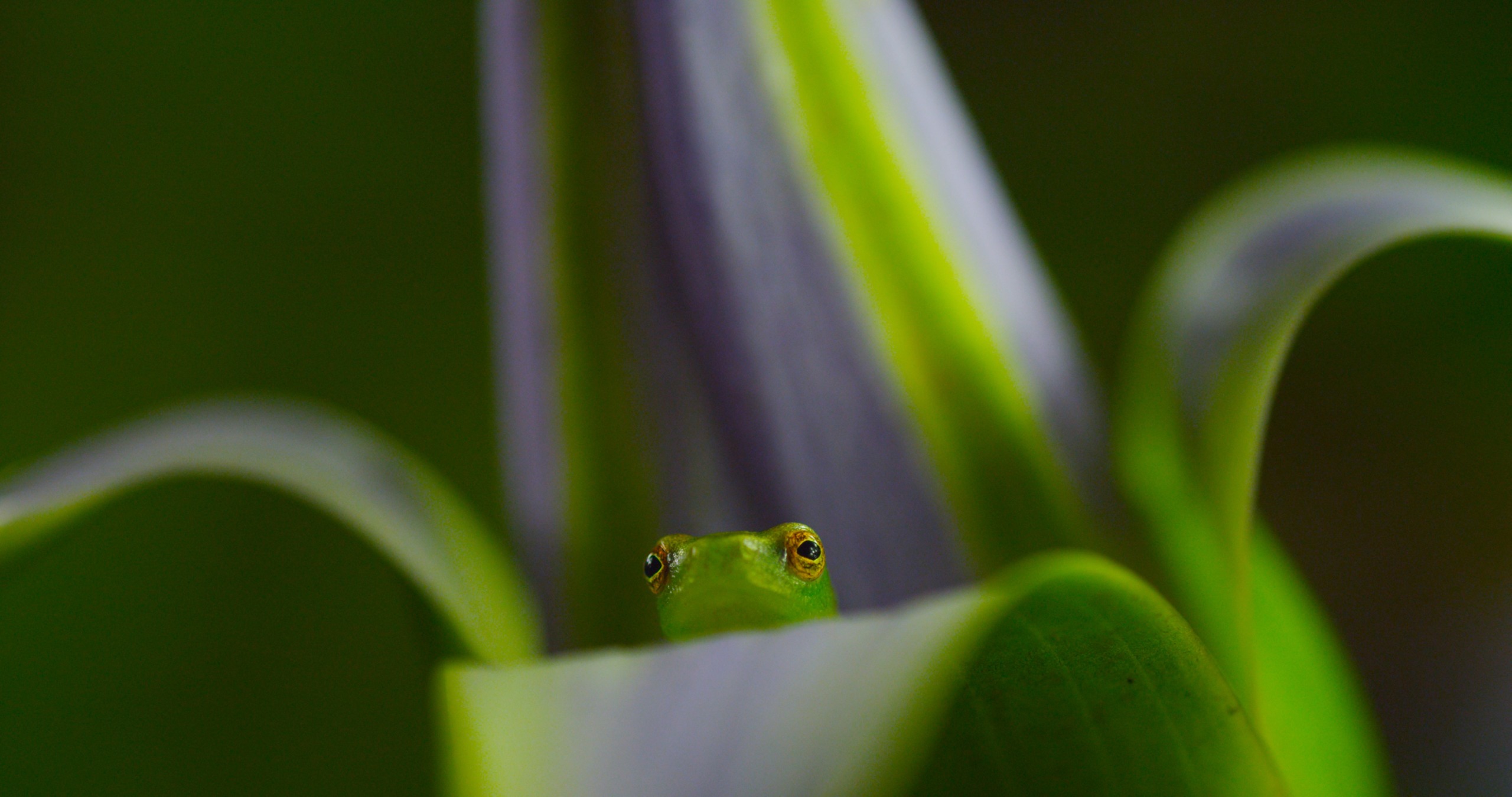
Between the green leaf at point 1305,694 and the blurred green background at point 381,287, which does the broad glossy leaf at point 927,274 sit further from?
the blurred green background at point 381,287

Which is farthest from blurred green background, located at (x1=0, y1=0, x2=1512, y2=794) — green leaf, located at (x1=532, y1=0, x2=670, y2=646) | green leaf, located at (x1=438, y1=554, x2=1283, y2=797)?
green leaf, located at (x1=438, y1=554, x2=1283, y2=797)

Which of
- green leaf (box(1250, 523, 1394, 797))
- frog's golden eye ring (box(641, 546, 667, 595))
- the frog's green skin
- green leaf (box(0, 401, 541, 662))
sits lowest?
green leaf (box(1250, 523, 1394, 797))

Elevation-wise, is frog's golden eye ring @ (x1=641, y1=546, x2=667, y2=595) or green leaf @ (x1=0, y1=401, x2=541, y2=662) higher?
green leaf @ (x1=0, y1=401, x2=541, y2=662)

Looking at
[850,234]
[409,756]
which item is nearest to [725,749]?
[850,234]

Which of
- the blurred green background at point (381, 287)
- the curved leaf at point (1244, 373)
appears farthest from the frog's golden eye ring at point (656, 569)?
the blurred green background at point (381, 287)

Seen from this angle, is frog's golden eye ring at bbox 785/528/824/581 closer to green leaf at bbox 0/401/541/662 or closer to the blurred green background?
green leaf at bbox 0/401/541/662

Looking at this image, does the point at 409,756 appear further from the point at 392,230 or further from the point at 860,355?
the point at 860,355
